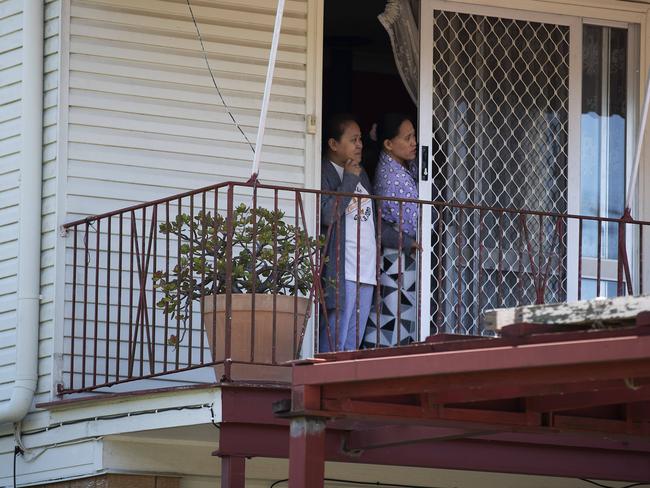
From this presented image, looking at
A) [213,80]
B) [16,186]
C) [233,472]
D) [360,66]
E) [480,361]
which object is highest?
[360,66]

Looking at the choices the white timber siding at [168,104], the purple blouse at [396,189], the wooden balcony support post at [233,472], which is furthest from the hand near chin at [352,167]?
the wooden balcony support post at [233,472]

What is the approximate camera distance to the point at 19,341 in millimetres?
10383

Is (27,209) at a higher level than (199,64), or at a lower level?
lower

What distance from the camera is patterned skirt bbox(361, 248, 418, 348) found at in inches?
439

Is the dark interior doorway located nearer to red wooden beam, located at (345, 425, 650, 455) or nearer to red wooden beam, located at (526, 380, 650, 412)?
red wooden beam, located at (345, 425, 650, 455)

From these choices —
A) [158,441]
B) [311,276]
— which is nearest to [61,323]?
[158,441]

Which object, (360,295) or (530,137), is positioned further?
(530,137)

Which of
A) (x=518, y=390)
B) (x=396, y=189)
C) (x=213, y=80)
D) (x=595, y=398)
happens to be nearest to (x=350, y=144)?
(x=396, y=189)

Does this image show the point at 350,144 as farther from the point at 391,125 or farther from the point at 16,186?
the point at 16,186

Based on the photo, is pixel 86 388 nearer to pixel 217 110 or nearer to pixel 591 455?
pixel 217 110

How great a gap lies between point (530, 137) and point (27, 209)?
341cm

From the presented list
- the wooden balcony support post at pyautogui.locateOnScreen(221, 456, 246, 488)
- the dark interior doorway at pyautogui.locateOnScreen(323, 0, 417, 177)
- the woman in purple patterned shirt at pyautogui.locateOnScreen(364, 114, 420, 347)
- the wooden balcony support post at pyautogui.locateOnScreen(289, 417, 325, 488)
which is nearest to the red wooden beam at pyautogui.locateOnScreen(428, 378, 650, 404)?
the wooden balcony support post at pyautogui.locateOnScreen(289, 417, 325, 488)

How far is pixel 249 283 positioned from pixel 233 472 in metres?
1.04

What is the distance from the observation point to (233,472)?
9203 mm
